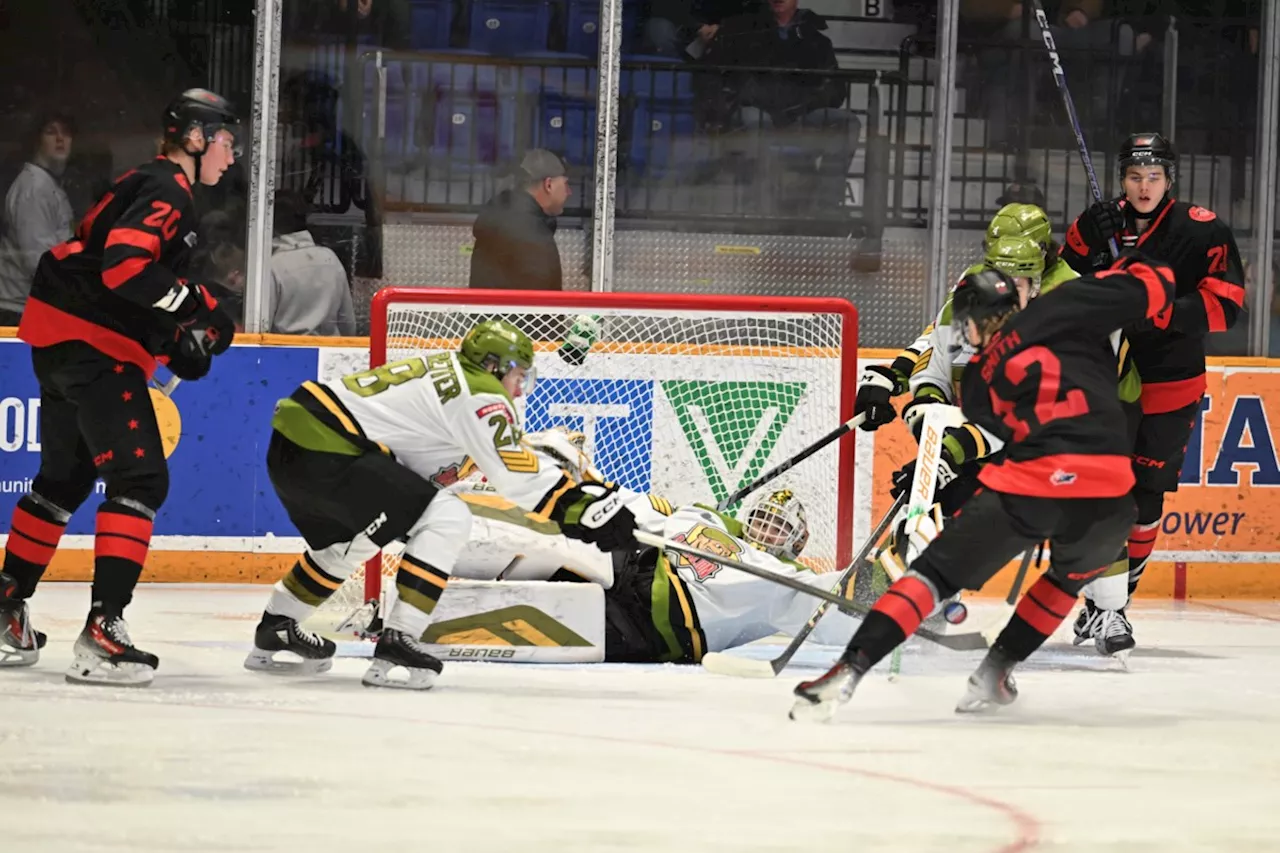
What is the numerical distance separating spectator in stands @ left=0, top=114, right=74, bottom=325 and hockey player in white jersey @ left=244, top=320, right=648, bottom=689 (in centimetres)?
258

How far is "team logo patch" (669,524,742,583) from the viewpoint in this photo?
16.1ft

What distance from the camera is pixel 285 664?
4.58 metres

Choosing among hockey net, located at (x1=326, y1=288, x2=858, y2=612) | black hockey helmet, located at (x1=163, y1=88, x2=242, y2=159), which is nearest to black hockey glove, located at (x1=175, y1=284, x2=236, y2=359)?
black hockey helmet, located at (x1=163, y1=88, x2=242, y2=159)

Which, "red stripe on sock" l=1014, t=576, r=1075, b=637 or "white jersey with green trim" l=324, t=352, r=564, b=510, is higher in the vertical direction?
"white jersey with green trim" l=324, t=352, r=564, b=510

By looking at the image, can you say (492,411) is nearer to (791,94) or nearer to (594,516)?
(594,516)

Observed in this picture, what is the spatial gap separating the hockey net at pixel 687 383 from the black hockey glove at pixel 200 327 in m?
1.03

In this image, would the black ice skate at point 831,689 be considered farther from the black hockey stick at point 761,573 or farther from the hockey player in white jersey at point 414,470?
the hockey player in white jersey at point 414,470

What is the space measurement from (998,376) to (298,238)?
339 cm

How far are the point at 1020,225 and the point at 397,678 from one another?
75.0 inches

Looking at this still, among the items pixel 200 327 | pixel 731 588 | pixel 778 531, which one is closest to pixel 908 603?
pixel 731 588

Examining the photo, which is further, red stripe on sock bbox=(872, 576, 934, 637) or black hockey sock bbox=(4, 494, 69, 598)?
black hockey sock bbox=(4, 494, 69, 598)

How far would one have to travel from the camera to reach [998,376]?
3957mm

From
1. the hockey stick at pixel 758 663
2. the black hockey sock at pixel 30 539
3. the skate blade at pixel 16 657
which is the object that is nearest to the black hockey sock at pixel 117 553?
the black hockey sock at pixel 30 539

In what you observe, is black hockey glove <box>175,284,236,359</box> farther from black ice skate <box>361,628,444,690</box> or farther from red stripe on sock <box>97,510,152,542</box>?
black ice skate <box>361,628,444,690</box>
